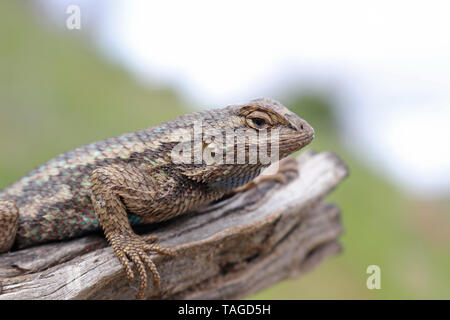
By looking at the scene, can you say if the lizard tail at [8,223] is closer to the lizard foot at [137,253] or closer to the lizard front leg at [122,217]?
the lizard front leg at [122,217]

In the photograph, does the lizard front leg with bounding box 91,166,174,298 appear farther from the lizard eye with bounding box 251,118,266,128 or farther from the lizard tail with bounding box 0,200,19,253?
the lizard eye with bounding box 251,118,266,128

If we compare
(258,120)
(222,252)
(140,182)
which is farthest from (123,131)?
(258,120)

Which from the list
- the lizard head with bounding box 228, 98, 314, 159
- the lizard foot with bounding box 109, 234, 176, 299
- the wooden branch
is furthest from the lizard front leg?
the lizard head with bounding box 228, 98, 314, 159

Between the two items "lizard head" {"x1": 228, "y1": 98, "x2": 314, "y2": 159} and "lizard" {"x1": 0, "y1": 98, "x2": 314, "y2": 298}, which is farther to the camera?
"lizard head" {"x1": 228, "y1": 98, "x2": 314, "y2": 159}

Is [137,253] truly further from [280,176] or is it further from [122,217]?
[280,176]

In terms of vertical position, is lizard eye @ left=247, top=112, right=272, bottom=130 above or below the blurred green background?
above

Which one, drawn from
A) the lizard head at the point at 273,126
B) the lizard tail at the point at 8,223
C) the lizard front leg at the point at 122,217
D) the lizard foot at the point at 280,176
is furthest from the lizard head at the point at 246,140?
the lizard tail at the point at 8,223
